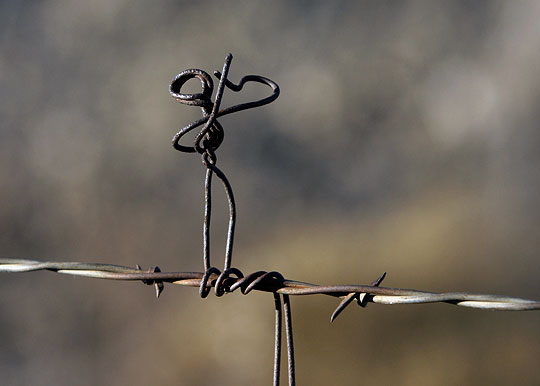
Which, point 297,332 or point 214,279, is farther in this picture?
point 297,332

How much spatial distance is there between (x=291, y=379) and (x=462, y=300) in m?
0.16

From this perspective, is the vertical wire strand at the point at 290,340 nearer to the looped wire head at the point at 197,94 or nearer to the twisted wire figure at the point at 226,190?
the twisted wire figure at the point at 226,190

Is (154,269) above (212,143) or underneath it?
underneath

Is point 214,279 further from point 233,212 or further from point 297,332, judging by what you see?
point 297,332

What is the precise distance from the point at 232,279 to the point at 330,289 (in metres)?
0.09

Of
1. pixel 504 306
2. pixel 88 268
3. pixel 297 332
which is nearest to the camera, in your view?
pixel 504 306

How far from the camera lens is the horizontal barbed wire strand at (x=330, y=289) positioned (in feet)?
1.45

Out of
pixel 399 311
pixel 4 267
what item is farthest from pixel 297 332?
pixel 4 267

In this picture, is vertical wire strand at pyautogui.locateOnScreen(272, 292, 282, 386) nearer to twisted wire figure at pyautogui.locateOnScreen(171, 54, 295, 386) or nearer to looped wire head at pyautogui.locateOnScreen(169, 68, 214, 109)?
twisted wire figure at pyautogui.locateOnScreen(171, 54, 295, 386)

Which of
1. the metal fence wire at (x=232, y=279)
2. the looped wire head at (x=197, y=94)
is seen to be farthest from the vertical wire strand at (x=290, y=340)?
the looped wire head at (x=197, y=94)

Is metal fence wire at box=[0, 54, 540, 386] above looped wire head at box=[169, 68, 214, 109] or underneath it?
underneath

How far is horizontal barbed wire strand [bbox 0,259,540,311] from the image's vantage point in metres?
0.44

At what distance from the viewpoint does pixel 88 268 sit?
54 cm

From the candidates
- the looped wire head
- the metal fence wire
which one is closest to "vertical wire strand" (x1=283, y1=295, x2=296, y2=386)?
the metal fence wire
